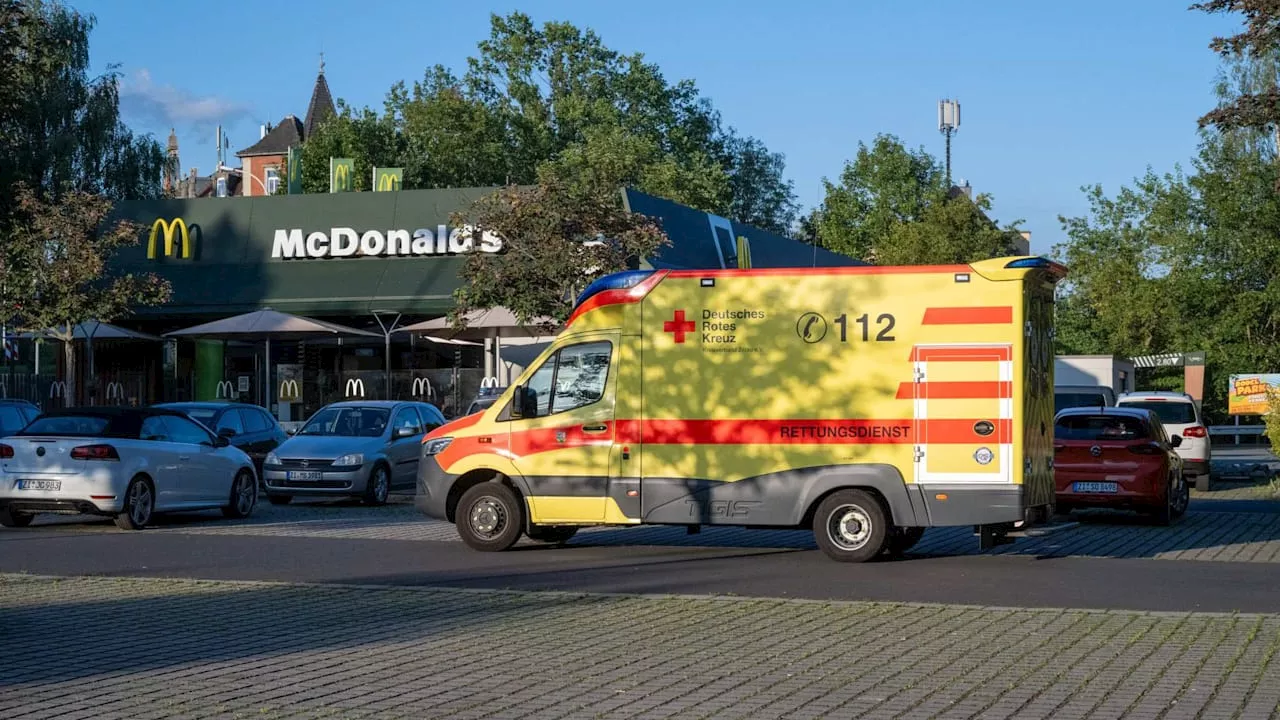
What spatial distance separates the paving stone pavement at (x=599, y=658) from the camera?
26.0 ft

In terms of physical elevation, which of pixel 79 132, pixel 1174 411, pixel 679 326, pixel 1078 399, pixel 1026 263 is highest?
pixel 79 132

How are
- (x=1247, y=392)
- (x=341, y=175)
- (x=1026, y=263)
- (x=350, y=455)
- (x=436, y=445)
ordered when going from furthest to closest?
(x=1247, y=392) → (x=341, y=175) → (x=350, y=455) → (x=436, y=445) → (x=1026, y=263)

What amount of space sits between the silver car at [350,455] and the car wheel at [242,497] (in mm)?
1829

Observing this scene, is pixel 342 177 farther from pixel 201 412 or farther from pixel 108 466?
pixel 108 466

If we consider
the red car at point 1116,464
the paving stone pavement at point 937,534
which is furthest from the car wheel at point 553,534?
the red car at point 1116,464

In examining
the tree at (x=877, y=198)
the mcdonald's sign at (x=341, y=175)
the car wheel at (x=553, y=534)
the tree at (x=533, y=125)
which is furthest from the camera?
the tree at (x=877, y=198)

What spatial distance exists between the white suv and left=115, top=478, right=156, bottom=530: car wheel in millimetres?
16656

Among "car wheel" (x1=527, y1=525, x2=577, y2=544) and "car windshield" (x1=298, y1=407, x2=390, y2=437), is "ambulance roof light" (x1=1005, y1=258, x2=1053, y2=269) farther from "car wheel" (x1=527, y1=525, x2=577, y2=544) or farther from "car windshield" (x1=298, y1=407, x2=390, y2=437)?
"car windshield" (x1=298, y1=407, x2=390, y2=437)

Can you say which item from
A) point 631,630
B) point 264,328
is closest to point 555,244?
point 264,328

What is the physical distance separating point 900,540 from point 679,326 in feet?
9.88

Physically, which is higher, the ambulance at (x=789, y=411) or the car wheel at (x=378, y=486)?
the ambulance at (x=789, y=411)

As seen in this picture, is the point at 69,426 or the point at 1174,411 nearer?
the point at 69,426

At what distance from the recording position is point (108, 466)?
18453mm

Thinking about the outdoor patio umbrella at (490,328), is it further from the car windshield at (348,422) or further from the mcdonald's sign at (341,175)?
the mcdonald's sign at (341,175)
